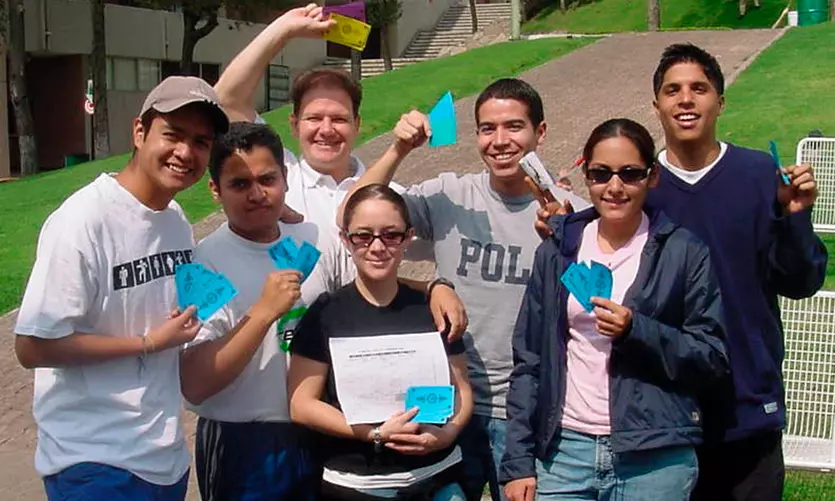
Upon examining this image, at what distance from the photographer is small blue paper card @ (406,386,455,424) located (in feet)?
10.1

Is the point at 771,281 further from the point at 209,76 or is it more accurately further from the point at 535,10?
the point at 535,10

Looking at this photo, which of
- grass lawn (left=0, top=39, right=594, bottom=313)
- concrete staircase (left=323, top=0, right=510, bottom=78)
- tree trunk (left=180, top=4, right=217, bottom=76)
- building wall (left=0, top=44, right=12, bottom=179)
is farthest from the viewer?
concrete staircase (left=323, top=0, right=510, bottom=78)

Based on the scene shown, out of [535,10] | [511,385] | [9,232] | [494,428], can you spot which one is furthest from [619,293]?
[535,10]

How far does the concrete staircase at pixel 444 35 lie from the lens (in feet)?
124

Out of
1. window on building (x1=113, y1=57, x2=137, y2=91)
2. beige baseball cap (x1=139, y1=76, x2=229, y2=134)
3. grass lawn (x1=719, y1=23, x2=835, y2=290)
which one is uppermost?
window on building (x1=113, y1=57, x2=137, y2=91)

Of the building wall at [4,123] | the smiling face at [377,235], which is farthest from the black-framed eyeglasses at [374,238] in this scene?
the building wall at [4,123]

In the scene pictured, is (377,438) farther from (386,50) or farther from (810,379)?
(386,50)

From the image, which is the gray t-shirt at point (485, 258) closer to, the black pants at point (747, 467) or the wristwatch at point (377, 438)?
the wristwatch at point (377, 438)

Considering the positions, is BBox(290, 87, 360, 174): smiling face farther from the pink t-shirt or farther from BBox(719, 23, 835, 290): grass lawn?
BBox(719, 23, 835, 290): grass lawn

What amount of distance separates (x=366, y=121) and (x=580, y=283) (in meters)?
15.0

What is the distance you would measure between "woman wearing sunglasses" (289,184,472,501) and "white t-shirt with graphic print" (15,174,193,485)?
476mm

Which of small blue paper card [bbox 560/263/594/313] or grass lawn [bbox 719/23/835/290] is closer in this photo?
small blue paper card [bbox 560/263/594/313]

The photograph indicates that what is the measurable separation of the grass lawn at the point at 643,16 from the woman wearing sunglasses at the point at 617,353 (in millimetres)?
36504

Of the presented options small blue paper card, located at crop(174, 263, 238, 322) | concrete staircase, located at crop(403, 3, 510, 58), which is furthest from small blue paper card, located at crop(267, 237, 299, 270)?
concrete staircase, located at crop(403, 3, 510, 58)
